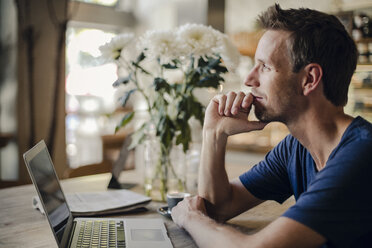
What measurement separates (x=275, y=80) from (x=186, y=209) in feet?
1.56

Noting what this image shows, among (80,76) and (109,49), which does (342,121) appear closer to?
(109,49)

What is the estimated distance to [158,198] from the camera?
5.29ft

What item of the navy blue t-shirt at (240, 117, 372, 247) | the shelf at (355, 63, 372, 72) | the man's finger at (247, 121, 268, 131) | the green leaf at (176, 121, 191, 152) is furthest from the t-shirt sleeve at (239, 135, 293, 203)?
the shelf at (355, 63, 372, 72)

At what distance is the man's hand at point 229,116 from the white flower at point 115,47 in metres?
0.45

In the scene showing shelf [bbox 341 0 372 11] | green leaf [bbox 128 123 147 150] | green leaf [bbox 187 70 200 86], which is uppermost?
shelf [bbox 341 0 372 11]

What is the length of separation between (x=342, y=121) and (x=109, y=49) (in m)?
0.92

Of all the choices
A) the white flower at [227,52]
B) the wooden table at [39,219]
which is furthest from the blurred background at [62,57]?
the white flower at [227,52]

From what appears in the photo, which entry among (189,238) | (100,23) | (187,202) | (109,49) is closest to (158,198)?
(187,202)

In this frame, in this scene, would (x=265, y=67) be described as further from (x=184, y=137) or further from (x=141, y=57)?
(x=141, y=57)

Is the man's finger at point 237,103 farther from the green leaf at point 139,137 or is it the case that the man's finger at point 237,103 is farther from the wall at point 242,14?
the wall at point 242,14

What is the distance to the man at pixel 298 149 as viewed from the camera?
85 cm

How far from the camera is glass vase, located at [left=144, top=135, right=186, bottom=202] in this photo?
5.28ft

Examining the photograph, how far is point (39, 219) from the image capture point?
1344 mm

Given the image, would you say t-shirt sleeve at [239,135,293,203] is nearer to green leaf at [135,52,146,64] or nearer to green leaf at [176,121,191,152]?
green leaf at [176,121,191,152]
